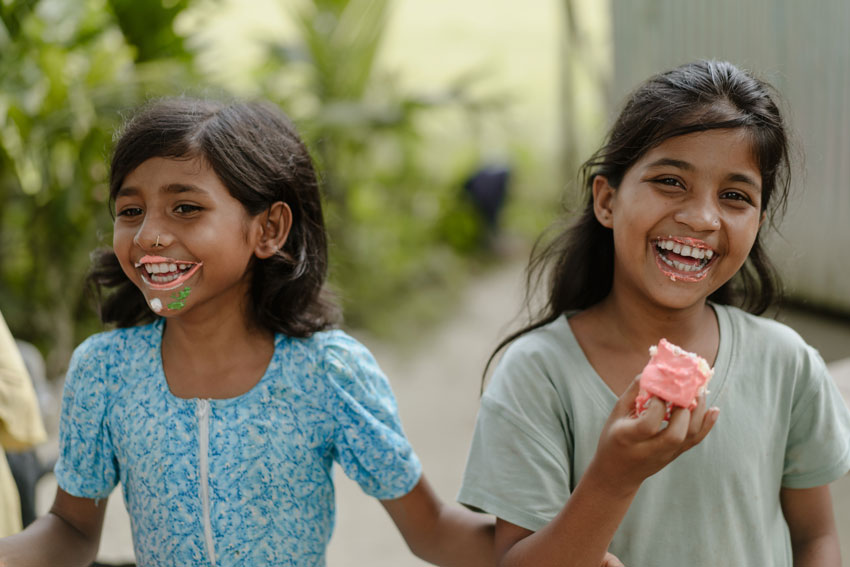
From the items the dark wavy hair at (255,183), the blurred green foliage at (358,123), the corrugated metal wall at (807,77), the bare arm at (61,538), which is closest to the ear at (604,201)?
the dark wavy hair at (255,183)

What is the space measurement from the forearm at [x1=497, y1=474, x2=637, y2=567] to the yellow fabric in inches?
40.4

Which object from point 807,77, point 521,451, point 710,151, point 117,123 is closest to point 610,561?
point 521,451

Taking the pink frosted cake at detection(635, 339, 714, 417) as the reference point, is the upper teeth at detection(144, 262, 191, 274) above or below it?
above

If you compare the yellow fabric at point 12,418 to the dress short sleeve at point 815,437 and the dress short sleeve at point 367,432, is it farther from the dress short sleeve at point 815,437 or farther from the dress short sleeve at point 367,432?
the dress short sleeve at point 815,437

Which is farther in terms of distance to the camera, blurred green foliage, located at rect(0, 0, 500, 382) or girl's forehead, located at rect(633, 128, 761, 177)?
blurred green foliage, located at rect(0, 0, 500, 382)

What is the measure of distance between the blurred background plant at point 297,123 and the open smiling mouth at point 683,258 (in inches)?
45.2

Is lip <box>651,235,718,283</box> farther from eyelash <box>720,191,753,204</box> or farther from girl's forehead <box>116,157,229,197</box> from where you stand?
girl's forehead <box>116,157,229,197</box>

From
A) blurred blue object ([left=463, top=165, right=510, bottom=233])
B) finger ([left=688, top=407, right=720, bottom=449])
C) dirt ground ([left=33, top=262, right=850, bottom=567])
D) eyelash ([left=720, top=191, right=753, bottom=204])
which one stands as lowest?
dirt ground ([left=33, top=262, right=850, bottom=567])

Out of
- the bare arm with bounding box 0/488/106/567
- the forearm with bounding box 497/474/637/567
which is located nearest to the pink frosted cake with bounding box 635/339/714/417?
the forearm with bounding box 497/474/637/567

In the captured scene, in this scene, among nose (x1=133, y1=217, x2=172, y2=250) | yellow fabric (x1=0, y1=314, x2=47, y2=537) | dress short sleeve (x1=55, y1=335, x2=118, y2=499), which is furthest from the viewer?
yellow fabric (x1=0, y1=314, x2=47, y2=537)

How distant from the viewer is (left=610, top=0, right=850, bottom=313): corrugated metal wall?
3730mm

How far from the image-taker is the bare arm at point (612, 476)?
119 centimetres

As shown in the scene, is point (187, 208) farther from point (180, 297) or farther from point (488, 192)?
point (488, 192)

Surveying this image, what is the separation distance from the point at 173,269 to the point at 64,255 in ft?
11.0
